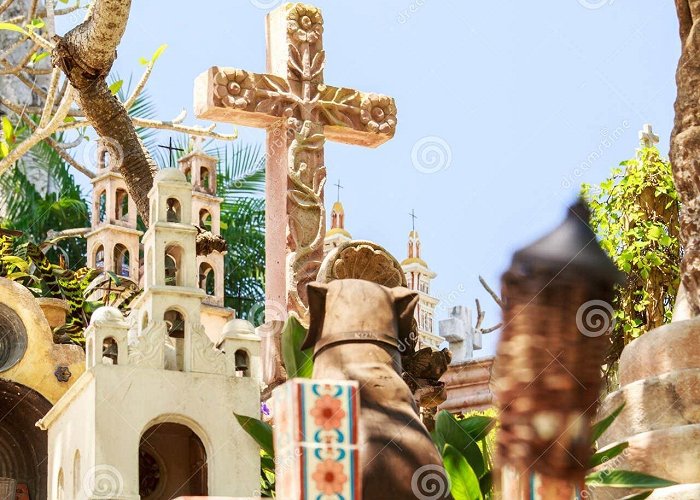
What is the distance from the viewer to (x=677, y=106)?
22.7 feet

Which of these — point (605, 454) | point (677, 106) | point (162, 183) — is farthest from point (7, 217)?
point (605, 454)

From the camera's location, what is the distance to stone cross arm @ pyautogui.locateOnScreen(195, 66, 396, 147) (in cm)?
854

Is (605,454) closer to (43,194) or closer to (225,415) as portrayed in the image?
(225,415)

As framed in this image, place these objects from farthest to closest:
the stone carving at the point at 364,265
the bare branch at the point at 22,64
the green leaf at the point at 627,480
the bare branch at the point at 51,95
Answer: the bare branch at the point at 22,64, the bare branch at the point at 51,95, the stone carving at the point at 364,265, the green leaf at the point at 627,480

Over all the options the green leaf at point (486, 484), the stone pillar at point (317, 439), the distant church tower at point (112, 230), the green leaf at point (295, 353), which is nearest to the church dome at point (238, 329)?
the green leaf at point (295, 353)

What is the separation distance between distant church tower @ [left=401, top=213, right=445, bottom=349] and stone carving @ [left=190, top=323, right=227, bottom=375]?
577 cm

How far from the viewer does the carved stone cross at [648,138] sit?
1072 cm

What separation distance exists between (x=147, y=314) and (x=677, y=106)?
2992mm

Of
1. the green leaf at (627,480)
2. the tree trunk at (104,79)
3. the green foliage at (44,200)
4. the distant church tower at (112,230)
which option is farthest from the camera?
the green foliage at (44,200)

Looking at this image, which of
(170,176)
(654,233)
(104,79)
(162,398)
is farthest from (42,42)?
(654,233)

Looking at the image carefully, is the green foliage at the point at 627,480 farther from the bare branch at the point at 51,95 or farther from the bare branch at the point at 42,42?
the bare branch at the point at 51,95

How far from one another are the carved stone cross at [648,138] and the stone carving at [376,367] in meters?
6.69

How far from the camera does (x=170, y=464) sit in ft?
23.9

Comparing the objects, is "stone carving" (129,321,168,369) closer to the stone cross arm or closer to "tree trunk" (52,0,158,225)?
"tree trunk" (52,0,158,225)
